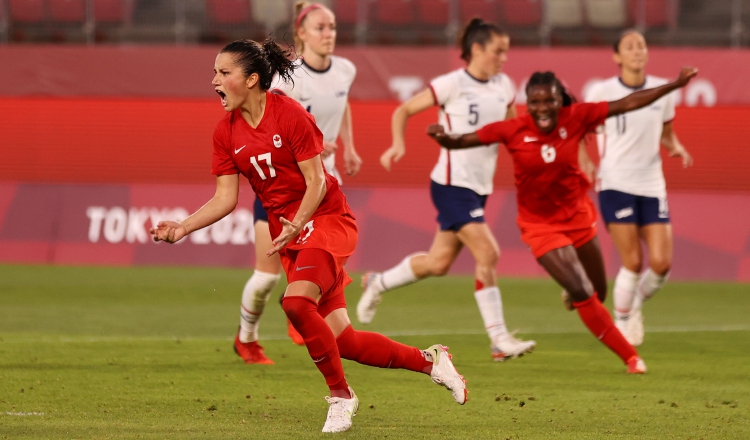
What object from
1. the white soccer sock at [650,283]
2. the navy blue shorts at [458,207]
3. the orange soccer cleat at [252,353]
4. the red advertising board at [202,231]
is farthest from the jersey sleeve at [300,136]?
the red advertising board at [202,231]

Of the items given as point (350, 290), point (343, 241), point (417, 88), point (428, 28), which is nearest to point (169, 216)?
point (350, 290)

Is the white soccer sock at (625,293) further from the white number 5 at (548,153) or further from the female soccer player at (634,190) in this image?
the white number 5 at (548,153)

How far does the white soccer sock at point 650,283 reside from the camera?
968 cm

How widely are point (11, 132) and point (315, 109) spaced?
9.95 m

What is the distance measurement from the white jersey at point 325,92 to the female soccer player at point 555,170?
47.5 inches

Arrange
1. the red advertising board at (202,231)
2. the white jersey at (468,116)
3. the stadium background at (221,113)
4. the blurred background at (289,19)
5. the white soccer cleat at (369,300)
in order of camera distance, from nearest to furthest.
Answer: the white jersey at (468,116)
the white soccer cleat at (369,300)
the red advertising board at (202,231)
the stadium background at (221,113)
the blurred background at (289,19)

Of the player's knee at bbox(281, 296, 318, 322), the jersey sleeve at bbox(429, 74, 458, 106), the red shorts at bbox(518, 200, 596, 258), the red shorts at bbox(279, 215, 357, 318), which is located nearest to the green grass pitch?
the player's knee at bbox(281, 296, 318, 322)

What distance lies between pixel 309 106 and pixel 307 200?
9.61ft

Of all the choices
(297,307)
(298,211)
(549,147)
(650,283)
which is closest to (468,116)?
(549,147)

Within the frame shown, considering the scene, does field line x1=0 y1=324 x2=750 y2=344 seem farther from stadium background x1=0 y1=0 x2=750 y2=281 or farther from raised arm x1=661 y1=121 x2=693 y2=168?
stadium background x1=0 y1=0 x2=750 y2=281

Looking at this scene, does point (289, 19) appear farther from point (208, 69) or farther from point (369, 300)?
point (369, 300)

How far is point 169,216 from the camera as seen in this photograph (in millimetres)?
15578

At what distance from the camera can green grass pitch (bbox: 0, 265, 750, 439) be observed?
5977 mm

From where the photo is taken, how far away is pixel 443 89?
9164 millimetres
